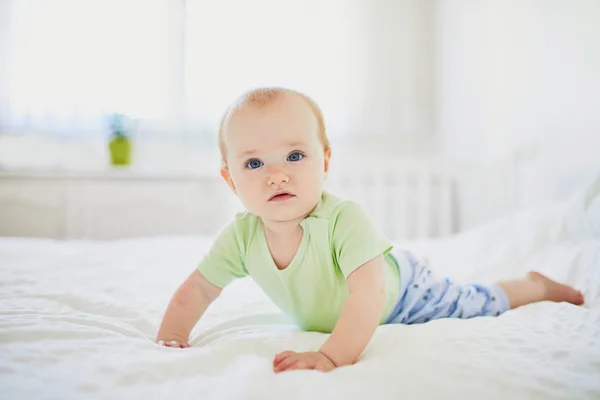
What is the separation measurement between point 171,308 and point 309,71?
2118 millimetres

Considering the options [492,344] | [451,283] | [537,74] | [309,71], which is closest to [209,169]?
[309,71]

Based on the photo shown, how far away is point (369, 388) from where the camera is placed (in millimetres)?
553

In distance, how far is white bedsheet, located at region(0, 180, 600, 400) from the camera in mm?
560

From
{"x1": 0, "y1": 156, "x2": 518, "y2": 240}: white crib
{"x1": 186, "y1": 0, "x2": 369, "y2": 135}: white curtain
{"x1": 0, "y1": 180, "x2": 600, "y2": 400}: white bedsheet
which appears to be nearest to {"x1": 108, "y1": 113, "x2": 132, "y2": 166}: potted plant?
{"x1": 0, "y1": 156, "x2": 518, "y2": 240}: white crib

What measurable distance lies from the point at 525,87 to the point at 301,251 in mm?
1396

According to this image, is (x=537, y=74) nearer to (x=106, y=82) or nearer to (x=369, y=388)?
(x=369, y=388)

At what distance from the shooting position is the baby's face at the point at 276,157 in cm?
81

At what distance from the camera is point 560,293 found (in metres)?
1.01

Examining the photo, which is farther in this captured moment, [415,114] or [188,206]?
[415,114]

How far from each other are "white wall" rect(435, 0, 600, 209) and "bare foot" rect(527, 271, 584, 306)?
51 cm

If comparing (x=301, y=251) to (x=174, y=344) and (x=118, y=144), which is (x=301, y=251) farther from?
(x=118, y=144)

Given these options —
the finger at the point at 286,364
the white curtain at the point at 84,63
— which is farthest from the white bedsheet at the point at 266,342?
the white curtain at the point at 84,63

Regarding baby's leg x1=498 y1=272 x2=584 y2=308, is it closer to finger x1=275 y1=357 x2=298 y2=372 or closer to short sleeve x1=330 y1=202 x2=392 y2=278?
short sleeve x1=330 y1=202 x2=392 y2=278

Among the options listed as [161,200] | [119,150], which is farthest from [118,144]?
[161,200]
